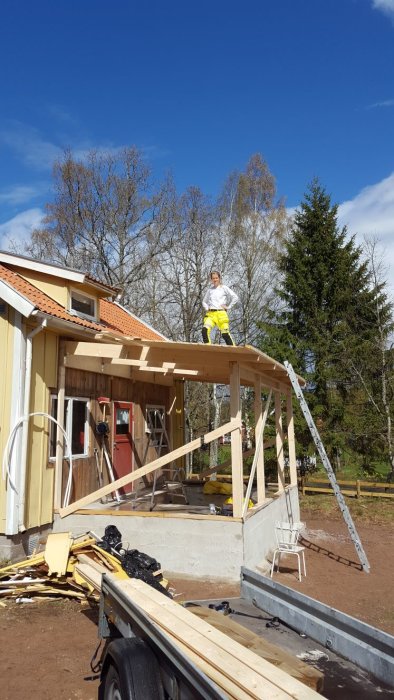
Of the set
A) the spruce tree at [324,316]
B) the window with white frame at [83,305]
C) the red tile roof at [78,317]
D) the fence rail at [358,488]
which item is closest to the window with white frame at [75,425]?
the red tile roof at [78,317]

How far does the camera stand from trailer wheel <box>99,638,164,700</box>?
111 inches

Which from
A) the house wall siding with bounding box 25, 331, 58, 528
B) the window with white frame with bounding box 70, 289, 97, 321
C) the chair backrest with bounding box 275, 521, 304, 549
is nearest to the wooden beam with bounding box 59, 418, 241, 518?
the house wall siding with bounding box 25, 331, 58, 528

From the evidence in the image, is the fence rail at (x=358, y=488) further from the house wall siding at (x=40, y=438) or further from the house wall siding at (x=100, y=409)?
the house wall siding at (x=40, y=438)

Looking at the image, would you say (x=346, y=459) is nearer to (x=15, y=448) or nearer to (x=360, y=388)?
(x=360, y=388)

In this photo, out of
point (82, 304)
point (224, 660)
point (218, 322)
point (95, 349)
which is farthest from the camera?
point (82, 304)

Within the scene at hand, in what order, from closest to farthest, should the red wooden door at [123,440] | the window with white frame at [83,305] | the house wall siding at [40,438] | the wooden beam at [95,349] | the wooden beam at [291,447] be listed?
the house wall siding at [40,438], the wooden beam at [95,349], the window with white frame at [83,305], the red wooden door at [123,440], the wooden beam at [291,447]

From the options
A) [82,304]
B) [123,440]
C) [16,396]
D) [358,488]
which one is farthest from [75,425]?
[358,488]

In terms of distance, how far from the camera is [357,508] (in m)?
14.5

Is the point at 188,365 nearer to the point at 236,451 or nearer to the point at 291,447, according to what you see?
the point at 236,451

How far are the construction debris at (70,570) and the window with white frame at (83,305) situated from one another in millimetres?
4796

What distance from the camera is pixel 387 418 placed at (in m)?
17.1

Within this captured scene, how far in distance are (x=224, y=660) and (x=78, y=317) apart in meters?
8.01

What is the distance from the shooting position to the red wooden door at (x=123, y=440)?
34.9 ft

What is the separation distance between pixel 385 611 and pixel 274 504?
3386 millimetres
